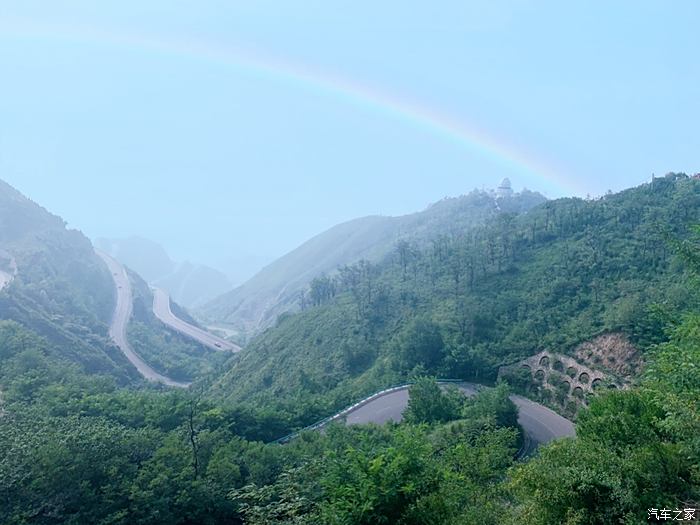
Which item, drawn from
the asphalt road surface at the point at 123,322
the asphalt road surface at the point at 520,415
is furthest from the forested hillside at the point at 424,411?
the asphalt road surface at the point at 123,322

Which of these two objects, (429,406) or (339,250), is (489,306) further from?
(339,250)

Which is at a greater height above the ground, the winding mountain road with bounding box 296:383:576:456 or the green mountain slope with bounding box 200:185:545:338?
the green mountain slope with bounding box 200:185:545:338

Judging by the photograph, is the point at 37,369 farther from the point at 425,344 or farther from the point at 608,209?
the point at 608,209

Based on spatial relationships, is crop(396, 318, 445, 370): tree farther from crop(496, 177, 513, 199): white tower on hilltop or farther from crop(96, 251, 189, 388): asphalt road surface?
crop(496, 177, 513, 199): white tower on hilltop

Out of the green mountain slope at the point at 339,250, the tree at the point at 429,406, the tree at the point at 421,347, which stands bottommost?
the tree at the point at 429,406

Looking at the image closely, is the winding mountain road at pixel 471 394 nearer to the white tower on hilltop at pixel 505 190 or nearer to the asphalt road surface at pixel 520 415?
the asphalt road surface at pixel 520 415

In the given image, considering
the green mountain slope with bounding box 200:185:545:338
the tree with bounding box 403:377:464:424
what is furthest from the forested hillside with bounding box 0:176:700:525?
the green mountain slope with bounding box 200:185:545:338
